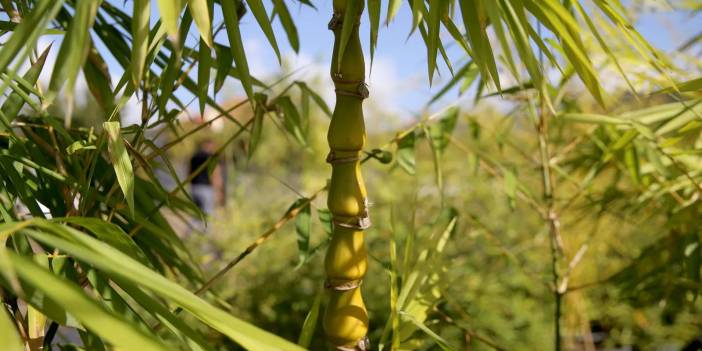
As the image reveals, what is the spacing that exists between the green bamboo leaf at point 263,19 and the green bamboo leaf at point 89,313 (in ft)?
0.90

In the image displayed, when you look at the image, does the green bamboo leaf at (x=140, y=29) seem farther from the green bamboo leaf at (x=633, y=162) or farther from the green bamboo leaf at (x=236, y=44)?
the green bamboo leaf at (x=633, y=162)

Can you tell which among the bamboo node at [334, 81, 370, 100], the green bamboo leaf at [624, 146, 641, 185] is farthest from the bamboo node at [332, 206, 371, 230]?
the green bamboo leaf at [624, 146, 641, 185]

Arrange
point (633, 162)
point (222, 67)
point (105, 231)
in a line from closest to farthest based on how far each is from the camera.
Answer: point (105, 231)
point (222, 67)
point (633, 162)

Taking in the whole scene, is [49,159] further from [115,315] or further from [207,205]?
[207,205]

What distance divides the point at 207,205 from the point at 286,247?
236cm

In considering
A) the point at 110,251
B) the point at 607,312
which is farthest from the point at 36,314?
the point at 607,312

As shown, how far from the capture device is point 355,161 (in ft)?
2.42

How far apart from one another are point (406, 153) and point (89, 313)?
2.41ft

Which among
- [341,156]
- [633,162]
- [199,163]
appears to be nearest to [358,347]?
[341,156]

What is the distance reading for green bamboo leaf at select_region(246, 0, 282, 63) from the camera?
23.6 inches

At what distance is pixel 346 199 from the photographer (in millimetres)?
724

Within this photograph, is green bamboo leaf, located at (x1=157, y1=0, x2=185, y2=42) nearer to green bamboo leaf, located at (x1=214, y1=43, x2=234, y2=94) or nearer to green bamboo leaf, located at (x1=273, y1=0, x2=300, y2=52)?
green bamboo leaf, located at (x1=273, y1=0, x2=300, y2=52)

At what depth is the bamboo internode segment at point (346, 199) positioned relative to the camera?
0.72 meters

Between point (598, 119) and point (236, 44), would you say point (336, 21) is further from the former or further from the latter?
point (598, 119)
